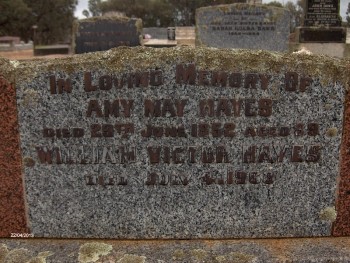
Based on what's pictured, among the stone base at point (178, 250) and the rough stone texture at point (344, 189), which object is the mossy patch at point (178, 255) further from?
the rough stone texture at point (344, 189)

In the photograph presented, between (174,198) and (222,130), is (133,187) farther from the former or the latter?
(222,130)

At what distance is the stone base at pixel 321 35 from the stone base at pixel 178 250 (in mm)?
10976

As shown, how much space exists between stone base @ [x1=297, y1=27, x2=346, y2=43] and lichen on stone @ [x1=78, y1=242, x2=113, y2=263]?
11384 millimetres

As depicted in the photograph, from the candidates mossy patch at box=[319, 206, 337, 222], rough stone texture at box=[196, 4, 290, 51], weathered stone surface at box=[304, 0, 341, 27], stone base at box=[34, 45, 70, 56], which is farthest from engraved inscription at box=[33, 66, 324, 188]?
stone base at box=[34, 45, 70, 56]

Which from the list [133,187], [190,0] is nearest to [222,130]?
[133,187]

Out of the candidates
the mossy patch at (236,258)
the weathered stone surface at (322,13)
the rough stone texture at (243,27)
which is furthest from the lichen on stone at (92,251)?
the weathered stone surface at (322,13)

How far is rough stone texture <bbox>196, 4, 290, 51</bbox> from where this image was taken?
424 inches

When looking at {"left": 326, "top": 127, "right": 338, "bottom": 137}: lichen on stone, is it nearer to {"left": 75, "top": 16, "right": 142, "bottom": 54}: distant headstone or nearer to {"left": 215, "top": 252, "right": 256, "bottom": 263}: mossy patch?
{"left": 215, "top": 252, "right": 256, "bottom": 263}: mossy patch

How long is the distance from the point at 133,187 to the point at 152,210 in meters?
0.17

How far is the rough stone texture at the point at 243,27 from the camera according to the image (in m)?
10.8

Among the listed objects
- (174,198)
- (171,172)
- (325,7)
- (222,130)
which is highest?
(325,7)

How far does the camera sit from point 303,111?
2.24 m

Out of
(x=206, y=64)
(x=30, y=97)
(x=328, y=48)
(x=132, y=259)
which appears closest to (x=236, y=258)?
(x=132, y=259)

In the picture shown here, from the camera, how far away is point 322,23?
12.4 meters
